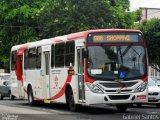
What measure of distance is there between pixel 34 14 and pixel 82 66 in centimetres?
2789

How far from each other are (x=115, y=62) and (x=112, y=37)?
101 centimetres

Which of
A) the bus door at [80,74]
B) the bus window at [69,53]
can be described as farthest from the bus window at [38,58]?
the bus door at [80,74]

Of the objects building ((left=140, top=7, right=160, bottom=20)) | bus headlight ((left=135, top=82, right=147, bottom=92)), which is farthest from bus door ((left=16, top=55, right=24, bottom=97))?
building ((left=140, top=7, right=160, bottom=20))

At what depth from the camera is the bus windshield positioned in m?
18.6

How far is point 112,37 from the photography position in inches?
756

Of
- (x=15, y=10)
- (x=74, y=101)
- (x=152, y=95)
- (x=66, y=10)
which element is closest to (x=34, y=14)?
(x=15, y=10)

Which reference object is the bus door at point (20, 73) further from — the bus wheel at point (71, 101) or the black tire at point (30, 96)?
the bus wheel at point (71, 101)

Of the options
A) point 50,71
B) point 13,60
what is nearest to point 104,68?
point 50,71

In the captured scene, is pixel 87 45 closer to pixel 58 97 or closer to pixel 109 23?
pixel 58 97

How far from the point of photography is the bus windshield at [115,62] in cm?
1864

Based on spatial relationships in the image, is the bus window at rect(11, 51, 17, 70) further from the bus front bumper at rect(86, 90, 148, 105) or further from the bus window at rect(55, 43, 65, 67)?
the bus front bumper at rect(86, 90, 148, 105)

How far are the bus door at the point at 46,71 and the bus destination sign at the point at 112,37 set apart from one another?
4409 mm

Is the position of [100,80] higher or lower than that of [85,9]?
lower

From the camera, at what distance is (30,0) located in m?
49.4
